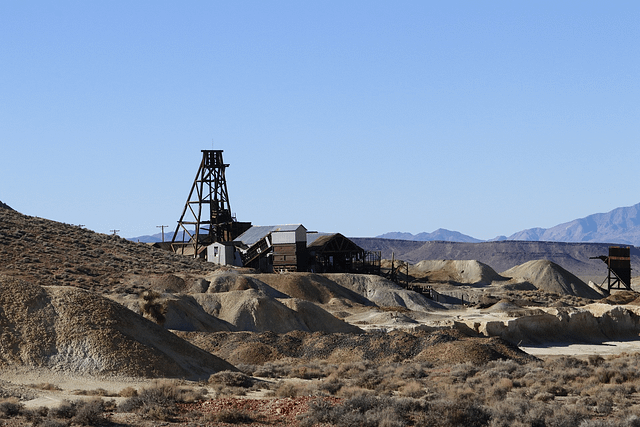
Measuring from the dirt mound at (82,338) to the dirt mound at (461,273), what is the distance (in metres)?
73.9

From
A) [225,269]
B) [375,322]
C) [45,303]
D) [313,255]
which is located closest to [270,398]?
[45,303]

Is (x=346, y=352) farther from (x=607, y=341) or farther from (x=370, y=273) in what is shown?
(x=370, y=273)

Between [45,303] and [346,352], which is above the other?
[45,303]

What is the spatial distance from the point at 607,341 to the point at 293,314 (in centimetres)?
2101

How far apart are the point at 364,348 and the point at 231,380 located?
11018 millimetres

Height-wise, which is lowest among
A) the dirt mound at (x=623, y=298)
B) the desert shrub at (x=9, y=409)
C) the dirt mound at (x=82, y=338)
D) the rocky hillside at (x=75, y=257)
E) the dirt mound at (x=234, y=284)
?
the desert shrub at (x=9, y=409)

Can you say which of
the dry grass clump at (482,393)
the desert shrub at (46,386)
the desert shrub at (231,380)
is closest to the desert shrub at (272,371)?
the dry grass clump at (482,393)

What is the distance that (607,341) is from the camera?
175 feet

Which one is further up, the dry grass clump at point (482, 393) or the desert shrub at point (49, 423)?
the desert shrub at point (49, 423)

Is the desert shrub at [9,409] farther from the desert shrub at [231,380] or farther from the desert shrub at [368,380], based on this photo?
the desert shrub at [368,380]

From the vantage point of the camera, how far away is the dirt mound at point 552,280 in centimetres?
9981

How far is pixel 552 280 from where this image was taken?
103 meters

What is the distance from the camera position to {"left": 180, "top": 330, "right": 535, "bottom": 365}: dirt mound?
115 ft

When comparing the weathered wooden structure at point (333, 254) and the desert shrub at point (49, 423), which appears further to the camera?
the weathered wooden structure at point (333, 254)
